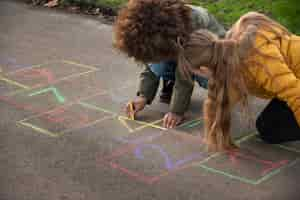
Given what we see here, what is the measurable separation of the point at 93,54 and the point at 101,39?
0.40m

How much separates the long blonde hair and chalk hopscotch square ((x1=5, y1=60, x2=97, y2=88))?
5.17 ft

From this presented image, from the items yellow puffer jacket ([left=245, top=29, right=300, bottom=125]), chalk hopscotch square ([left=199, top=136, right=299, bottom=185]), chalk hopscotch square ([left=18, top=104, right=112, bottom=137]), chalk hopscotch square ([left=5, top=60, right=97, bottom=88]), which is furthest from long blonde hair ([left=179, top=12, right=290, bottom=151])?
chalk hopscotch square ([left=5, top=60, right=97, bottom=88])

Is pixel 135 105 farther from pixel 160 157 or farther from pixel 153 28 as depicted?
pixel 153 28

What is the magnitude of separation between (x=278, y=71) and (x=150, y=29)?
2.08ft

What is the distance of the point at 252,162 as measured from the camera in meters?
3.38

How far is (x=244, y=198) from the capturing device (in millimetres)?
3023

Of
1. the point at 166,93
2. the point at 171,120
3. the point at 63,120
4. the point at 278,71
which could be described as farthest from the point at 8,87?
the point at 278,71

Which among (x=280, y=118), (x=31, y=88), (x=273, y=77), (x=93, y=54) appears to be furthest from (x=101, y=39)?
(x=273, y=77)

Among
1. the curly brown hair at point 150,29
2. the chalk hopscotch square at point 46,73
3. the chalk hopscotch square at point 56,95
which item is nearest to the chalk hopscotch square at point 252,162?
the curly brown hair at point 150,29

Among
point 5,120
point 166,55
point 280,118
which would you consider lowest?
point 5,120

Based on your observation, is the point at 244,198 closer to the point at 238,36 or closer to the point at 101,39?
the point at 238,36

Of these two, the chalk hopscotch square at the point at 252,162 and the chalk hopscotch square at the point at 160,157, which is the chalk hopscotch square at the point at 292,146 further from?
the chalk hopscotch square at the point at 160,157

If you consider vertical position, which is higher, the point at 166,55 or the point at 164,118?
the point at 166,55

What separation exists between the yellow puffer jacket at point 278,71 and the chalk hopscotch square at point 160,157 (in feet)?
1.70
